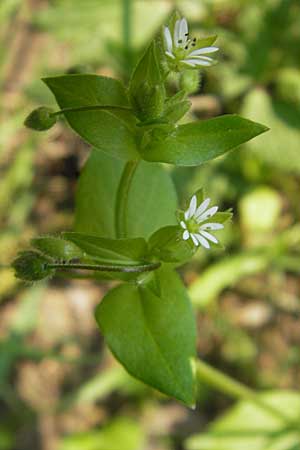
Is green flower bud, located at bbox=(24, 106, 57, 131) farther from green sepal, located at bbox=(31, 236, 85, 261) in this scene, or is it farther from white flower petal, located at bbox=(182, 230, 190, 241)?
white flower petal, located at bbox=(182, 230, 190, 241)

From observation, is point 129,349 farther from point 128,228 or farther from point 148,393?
point 148,393

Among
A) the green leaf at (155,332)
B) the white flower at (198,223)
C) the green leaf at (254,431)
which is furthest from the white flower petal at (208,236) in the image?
the green leaf at (254,431)

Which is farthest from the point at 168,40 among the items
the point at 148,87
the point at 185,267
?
the point at 185,267

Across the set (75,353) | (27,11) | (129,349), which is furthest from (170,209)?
(27,11)

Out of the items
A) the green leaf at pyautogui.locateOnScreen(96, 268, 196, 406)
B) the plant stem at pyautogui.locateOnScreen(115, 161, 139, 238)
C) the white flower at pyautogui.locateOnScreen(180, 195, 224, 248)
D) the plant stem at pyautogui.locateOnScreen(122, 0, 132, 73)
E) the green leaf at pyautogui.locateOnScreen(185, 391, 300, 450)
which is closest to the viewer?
the white flower at pyautogui.locateOnScreen(180, 195, 224, 248)

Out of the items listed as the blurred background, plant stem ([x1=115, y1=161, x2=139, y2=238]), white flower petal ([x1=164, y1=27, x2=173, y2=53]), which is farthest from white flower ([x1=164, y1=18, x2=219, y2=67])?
the blurred background

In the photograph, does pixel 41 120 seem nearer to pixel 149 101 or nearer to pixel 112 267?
pixel 149 101
